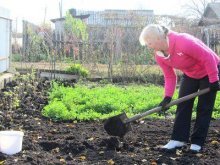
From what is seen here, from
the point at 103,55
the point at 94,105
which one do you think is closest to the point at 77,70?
the point at 103,55

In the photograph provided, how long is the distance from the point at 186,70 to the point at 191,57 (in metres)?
0.24

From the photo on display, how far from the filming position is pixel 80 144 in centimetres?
542

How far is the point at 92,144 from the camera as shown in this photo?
5.51 metres

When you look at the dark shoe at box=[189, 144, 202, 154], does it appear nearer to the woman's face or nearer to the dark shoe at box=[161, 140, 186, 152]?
the dark shoe at box=[161, 140, 186, 152]

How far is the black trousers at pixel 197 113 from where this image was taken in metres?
5.30

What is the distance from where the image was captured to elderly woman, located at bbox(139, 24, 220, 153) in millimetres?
4918

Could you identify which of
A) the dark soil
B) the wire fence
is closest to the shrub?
the wire fence

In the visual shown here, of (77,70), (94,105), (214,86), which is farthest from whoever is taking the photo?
(77,70)

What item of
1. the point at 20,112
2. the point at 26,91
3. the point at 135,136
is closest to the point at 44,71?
the point at 26,91

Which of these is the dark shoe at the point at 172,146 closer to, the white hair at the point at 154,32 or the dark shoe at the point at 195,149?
the dark shoe at the point at 195,149

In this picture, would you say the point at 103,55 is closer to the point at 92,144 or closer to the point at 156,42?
the point at 92,144

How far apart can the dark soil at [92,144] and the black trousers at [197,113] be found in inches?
7.5

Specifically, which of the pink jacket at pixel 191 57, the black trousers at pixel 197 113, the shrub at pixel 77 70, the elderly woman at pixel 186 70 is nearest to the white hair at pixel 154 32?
the elderly woman at pixel 186 70

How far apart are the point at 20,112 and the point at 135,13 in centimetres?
963
